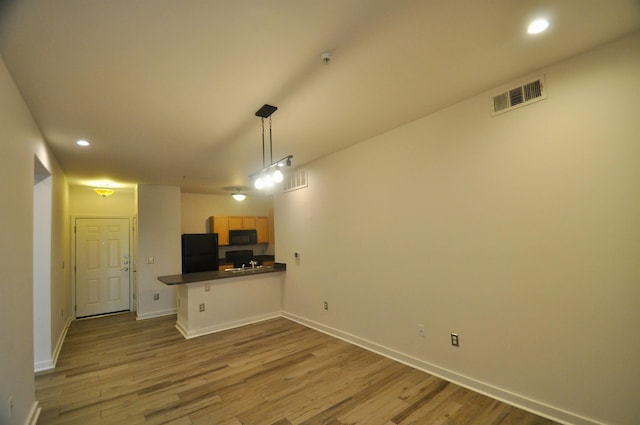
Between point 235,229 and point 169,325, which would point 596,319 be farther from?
point 235,229

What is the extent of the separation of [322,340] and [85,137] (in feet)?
12.9

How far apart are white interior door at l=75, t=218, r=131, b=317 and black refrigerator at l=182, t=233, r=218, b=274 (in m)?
1.29

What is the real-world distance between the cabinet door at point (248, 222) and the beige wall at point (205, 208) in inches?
22.4

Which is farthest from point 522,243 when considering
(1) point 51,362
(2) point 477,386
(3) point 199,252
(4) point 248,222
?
(4) point 248,222

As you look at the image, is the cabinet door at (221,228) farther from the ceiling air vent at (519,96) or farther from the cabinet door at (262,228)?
the ceiling air vent at (519,96)

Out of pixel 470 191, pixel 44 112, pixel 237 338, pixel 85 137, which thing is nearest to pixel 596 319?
pixel 470 191

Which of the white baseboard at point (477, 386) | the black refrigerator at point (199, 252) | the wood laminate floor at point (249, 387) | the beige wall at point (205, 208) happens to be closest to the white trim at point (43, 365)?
the wood laminate floor at point (249, 387)

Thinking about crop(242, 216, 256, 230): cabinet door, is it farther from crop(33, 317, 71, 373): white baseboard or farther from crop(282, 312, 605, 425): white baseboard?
crop(282, 312, 605, 425): white baseboard

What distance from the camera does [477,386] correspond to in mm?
2693

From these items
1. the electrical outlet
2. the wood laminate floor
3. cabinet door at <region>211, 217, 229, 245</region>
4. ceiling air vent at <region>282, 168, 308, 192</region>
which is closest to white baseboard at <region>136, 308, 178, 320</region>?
the wood laminate floor

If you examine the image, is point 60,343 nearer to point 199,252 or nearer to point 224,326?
point 224,326

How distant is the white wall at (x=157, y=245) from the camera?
583cm

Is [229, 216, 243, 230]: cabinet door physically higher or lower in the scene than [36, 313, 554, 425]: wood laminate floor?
higher

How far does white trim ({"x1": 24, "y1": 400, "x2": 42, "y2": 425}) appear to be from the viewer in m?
2.33
